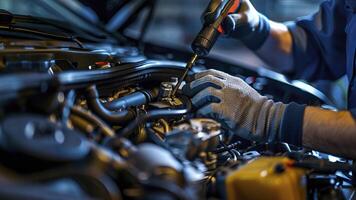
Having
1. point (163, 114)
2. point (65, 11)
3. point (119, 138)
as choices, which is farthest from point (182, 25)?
point (119, 138)

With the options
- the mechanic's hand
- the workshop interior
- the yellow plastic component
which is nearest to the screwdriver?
the workshop interior

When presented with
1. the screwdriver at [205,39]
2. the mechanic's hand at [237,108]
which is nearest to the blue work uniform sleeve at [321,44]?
the screwdriver at [205,39]

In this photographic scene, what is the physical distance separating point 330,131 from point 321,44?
→ 738mm

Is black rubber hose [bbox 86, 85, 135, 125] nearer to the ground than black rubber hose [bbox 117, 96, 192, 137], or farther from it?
farther from it

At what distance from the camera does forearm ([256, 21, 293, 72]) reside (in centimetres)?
192

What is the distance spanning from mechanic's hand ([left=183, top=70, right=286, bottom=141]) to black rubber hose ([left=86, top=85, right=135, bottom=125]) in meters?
0.24

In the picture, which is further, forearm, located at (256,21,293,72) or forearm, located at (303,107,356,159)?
forearm, located at (256,21,293,72)

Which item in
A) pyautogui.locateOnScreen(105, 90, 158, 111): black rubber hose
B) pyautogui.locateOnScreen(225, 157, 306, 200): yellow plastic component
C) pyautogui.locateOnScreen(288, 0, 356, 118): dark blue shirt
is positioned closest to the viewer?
pyautogui.locateOnScreen(225, 157, 306, 200): yellow plastic component

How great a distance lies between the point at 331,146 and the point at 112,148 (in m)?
0.66

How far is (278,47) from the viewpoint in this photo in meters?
1.93

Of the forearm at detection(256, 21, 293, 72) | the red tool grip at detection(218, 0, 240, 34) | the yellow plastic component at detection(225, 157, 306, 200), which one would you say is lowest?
the forearm at detection(256, 21, 293, 72)

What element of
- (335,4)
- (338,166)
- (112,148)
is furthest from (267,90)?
(112,148)

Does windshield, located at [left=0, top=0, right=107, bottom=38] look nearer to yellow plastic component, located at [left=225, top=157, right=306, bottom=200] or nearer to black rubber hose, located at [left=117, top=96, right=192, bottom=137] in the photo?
black rubber hose, located at [left=117, top=96, right=192, bottom=137]

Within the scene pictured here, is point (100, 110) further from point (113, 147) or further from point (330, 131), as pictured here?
point (330, 131)
